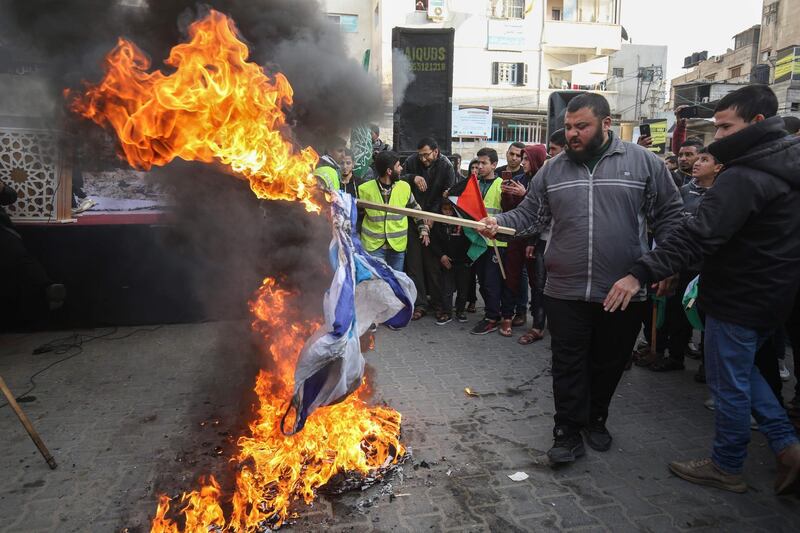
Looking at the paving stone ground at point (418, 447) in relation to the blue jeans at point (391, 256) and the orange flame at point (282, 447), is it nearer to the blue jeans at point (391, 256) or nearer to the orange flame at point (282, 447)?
the orange flame at point (282, 447)

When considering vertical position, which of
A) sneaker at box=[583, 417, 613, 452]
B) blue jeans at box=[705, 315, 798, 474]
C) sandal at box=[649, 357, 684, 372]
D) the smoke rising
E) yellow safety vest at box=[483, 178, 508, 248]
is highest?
the smoke rising

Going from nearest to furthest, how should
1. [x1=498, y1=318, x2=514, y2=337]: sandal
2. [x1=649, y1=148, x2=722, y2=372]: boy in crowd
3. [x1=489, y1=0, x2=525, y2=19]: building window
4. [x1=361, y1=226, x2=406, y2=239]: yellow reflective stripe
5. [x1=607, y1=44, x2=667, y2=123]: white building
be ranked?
[x1=649, y1=148, x2=722, y2=372]: boy in crowd → [x1=498, y1=318, x2=514, y2=337]: sandal → [x1=361, y1=226, x2=406, y2=239]: yellow reflective stripe → [x1=489, y1=0, x2=525, y2=19]: building window → [x1=607, y1=44, x2=667, y2=123]: white building

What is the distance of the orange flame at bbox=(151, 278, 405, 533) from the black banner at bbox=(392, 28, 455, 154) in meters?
5.08

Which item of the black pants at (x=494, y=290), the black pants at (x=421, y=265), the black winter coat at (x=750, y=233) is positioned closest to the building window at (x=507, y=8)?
the black pants at (x=421, y=265)

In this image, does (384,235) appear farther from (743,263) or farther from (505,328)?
(743,263)

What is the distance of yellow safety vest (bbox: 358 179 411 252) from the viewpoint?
6516 millimetres

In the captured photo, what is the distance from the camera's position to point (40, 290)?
6.04 meters

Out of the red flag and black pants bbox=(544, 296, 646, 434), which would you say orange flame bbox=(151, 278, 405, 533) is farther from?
the red flag

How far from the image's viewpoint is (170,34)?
131 inches

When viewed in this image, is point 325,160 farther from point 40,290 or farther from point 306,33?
point 40,290

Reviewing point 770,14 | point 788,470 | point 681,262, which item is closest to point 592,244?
point 681,262

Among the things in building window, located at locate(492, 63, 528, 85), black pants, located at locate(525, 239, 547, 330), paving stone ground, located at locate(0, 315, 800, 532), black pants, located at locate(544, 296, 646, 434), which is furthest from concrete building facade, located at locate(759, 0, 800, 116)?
black pants, located at locate(544, 296, 646, 434)

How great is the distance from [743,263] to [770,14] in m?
35.6

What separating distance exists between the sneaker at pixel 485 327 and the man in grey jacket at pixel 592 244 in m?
2.83
